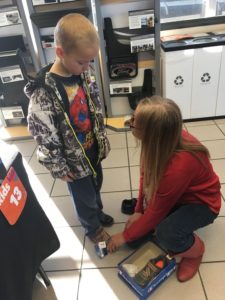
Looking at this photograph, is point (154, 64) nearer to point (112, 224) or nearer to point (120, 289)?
point (112, 224)

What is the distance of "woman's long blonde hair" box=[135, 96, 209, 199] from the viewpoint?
1.01 m

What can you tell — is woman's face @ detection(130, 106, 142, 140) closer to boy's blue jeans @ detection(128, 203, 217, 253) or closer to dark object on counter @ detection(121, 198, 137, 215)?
boy's blue jeans @ detection(128, 203, 217, 253)

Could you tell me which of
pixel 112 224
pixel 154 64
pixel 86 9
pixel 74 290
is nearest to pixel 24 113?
pixel 86 9

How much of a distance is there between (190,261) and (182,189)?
17.4 inches

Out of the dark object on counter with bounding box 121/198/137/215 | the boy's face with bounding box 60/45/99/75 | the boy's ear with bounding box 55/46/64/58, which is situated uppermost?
the boy's ear with bounding box 55/46/64/58

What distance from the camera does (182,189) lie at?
1145mm

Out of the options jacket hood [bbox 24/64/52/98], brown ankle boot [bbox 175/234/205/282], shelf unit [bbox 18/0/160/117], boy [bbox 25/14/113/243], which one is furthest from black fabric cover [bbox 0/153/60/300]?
shelf unit [bbox 18/0/160/117]

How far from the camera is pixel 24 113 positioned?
9.25ft

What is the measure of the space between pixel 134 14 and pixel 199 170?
173cm

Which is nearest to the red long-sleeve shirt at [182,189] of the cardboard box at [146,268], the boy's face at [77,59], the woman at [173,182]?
the woman at [173,182]

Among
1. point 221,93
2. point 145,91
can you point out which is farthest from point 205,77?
point 145,91

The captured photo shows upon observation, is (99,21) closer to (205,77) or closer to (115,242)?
(205,77)

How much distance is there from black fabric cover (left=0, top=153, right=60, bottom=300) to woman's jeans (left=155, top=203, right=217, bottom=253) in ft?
1.78

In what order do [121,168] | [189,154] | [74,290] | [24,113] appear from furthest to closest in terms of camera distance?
[24,113]
[121,168]
[74,290]
[189,154]
